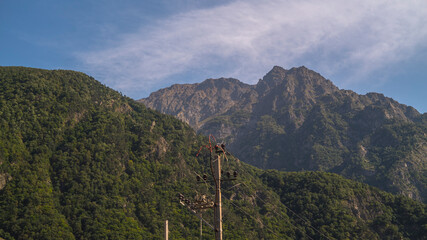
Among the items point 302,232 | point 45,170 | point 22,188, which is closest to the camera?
point 22,188

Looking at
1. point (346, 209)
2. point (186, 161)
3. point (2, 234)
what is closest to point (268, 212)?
point (346, 209)

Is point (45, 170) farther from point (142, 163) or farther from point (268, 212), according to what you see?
point (268, 212)

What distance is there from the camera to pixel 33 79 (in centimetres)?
17088

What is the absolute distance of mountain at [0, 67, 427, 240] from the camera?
121375 mm

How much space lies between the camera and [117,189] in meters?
147

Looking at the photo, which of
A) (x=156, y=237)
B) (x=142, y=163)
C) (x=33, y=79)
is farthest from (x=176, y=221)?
(x=33, y=79)

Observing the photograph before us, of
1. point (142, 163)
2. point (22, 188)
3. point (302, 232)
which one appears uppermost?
point (142, 163)

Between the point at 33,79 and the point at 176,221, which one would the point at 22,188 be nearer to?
the point at 176,221

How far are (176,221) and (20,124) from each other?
6778cm

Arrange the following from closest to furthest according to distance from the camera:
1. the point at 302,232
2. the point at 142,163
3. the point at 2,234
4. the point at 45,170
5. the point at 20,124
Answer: the point at 2,234 < the point at 45,170 < the point at 20,124 < the point at 302,232 < the point at 142,163

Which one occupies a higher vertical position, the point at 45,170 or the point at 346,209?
the point at 45,170

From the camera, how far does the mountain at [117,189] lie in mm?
121375

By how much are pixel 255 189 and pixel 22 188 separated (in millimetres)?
104345

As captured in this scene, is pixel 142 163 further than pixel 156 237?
Yes
